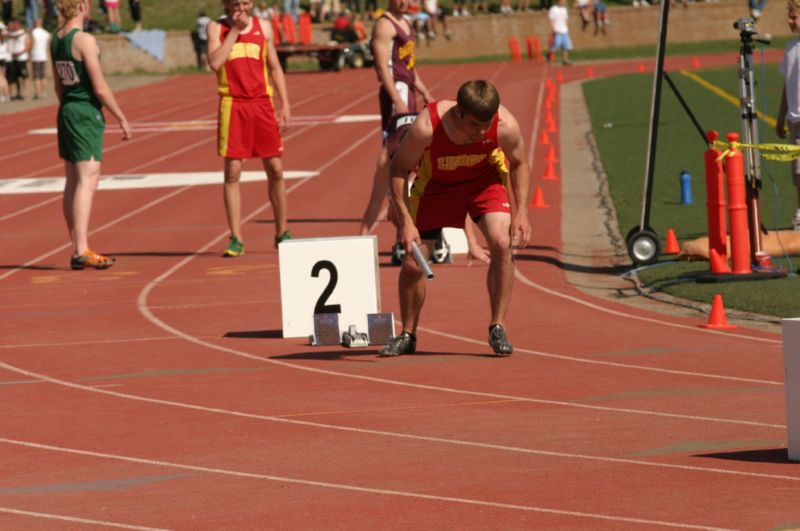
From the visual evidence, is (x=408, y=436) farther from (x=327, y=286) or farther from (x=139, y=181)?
(x=139, y=181)

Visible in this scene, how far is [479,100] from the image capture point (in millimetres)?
8648

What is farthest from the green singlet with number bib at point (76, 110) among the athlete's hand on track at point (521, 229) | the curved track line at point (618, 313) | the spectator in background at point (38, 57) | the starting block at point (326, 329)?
the spectator in background at point (38, 57)

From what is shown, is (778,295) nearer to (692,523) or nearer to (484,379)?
(484,379)

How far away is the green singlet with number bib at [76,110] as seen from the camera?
14031 mm

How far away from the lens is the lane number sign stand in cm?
1012


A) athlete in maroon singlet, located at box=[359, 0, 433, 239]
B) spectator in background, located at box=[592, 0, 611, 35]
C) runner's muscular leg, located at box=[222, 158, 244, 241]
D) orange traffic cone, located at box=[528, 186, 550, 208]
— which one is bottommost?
spectator in background, located at box=[592, 0, 611, 35]

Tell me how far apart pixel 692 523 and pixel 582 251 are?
904 centimetres

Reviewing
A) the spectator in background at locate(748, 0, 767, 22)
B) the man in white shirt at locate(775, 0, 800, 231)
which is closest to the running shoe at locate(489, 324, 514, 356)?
the man in white shirt at locate(775, 0, 800, 231)

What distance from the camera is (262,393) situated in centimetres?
872

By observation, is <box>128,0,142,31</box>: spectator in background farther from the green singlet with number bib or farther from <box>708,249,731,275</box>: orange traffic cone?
<box>708,249,731,275</box>: orange traffic cone

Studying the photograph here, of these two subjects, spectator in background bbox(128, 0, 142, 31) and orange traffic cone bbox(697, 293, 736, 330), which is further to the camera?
spectator in background bbox(128, 0, 142, 31)

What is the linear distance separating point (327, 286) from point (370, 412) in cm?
219

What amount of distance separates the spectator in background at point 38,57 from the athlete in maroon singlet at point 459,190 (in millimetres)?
31904

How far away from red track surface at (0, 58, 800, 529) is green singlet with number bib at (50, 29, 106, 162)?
40.3 inches
